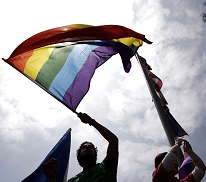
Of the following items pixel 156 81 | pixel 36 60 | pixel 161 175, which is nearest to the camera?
pixel 161 175

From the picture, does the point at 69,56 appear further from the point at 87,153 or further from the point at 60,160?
the point at 87,153

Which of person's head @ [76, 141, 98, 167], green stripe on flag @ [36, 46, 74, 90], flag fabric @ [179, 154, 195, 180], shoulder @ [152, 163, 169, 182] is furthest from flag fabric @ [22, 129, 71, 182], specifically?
shoulder @ [152, 163, 169, 182]

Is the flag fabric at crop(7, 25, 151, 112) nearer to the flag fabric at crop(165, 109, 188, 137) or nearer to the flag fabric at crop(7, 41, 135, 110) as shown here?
the flag fabric at crop(7, 41, 135, 110)

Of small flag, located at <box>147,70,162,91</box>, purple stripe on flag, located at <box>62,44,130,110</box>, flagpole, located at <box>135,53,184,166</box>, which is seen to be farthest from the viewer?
small flag, located at <box>147,70,162,91</box>

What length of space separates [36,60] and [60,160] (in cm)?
273

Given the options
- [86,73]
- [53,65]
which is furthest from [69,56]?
[86,73]

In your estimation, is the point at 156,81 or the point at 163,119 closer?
the point at 163,119

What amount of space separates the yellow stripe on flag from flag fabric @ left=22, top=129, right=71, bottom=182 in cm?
199

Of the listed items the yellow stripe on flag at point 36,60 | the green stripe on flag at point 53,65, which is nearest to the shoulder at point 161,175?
the green stripe on flag at point 53,65

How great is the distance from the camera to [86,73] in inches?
213

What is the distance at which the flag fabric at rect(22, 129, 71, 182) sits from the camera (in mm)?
4883

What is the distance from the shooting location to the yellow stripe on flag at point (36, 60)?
197 inches

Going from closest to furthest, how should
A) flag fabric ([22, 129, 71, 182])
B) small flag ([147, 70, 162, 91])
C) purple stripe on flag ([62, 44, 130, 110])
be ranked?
purple stripe on flag ([62, 44, 130, 110]), flag fabric ([22, 129, 71, 182]), small flag ([147, 70, 162, 91])

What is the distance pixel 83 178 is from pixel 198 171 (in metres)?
1.63
